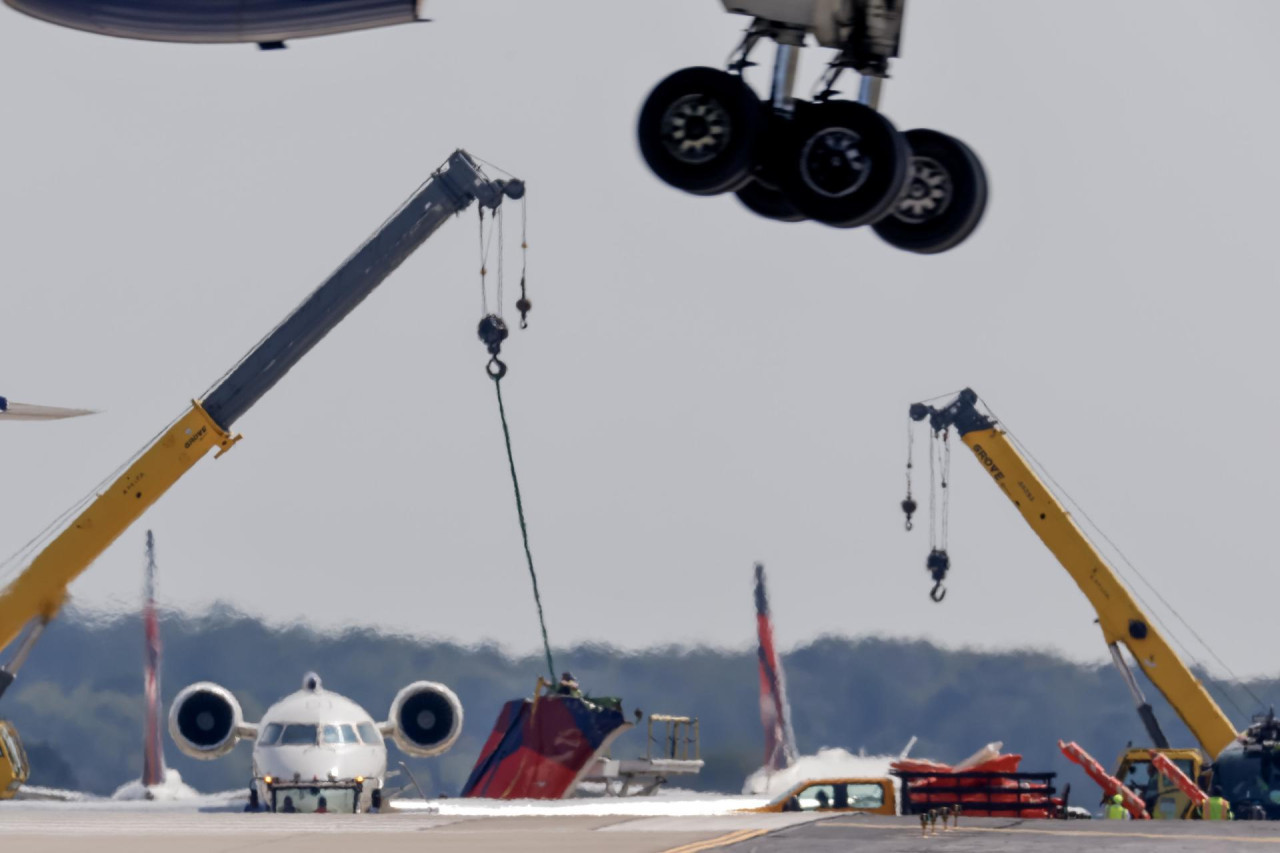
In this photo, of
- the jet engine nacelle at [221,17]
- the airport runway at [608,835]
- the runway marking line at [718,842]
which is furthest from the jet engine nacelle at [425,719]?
the jet engine nacelle at [221,17]

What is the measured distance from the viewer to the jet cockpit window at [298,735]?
137 ft

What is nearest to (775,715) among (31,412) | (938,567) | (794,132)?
(938,567)

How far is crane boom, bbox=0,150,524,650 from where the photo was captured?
4403cm

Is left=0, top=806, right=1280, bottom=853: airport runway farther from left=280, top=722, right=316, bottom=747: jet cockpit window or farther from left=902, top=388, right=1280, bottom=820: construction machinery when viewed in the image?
left=902, top=388, right=1280, bottom=820: construction machinery

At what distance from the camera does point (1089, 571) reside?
2074 inches

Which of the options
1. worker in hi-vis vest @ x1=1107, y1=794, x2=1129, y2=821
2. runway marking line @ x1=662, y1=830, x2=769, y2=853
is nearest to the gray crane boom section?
worker in hi-vis vest @ x1=1107, y1=794, x2=1129, y2=821

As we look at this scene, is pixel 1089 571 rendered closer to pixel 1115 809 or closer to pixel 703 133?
pixel 1115 809

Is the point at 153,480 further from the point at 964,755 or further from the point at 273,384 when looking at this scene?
the point at 964,755

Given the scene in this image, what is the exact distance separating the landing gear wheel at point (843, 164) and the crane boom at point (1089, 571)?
36.6m

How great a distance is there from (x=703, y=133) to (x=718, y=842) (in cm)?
899

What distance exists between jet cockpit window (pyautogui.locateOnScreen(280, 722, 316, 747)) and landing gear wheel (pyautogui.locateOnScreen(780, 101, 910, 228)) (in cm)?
2688

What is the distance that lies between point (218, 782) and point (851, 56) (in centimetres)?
5806

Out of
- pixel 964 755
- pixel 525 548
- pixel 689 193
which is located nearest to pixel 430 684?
pixel 525 548

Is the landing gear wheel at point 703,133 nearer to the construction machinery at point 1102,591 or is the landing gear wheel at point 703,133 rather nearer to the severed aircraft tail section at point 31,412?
the severed aircraft tail section at point 31,412
